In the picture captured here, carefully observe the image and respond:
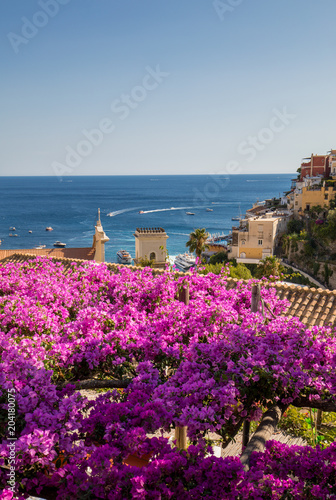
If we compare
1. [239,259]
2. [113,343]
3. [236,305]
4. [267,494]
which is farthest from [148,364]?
[239,259]

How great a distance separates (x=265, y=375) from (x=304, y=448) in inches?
30.7

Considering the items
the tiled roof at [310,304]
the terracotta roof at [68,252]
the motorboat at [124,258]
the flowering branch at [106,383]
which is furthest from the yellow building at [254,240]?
the flowering branch at [106,383]

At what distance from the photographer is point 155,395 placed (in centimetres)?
366

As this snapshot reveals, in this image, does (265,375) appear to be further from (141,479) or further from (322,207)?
(322,207)

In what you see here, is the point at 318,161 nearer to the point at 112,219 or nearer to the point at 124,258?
the point at 124,258

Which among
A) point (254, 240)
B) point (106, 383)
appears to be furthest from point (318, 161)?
point (106, 383)

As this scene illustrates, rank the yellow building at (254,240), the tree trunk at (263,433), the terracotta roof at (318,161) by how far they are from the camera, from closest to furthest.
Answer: the tree trunk at (263,433), the yellow building at (254,240), the terracotta roof at (318,161)

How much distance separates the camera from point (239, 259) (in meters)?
53.9

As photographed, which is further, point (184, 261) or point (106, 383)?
point (184, 261)

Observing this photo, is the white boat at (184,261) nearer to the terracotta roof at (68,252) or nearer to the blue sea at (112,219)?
the blue sea at (112,219)

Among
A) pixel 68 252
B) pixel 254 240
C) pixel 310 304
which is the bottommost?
pixel 254 240

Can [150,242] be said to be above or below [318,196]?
below

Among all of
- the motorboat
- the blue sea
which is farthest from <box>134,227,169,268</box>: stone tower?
the blue sea

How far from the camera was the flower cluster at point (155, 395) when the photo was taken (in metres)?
2.84
